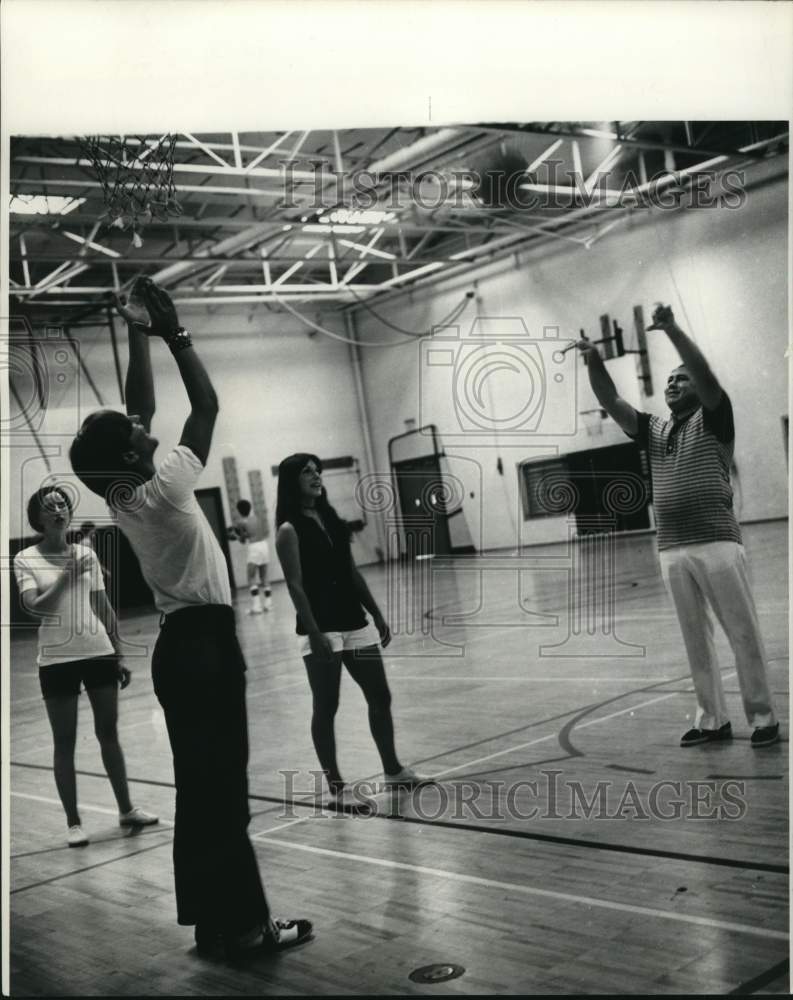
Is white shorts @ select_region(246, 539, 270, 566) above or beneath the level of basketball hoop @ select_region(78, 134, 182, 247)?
beneath

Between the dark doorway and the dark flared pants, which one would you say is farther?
the dark doorway

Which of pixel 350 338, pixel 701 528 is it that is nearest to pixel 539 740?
pixel 701 528

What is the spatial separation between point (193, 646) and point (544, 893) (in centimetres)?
136

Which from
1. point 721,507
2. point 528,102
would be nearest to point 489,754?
point 721,507

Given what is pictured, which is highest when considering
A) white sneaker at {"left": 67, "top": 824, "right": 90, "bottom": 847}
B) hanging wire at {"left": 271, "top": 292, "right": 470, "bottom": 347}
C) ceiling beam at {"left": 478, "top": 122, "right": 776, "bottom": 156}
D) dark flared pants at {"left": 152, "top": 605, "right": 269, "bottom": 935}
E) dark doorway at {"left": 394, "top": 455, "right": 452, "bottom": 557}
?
ceiling beam at {"left": 478, "top": 122, "right": 776, "bottom": 156}

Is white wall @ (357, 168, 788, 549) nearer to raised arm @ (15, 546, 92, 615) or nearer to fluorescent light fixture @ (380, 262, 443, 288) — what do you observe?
fluorescent light fixture @ (380, 262, 443, 288)

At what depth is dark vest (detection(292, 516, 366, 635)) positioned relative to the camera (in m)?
4.55

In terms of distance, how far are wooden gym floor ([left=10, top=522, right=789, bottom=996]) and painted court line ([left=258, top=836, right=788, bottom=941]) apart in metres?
0.01

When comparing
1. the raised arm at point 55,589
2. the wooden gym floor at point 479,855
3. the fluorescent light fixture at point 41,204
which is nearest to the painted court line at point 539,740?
the wooden gym floor at point 479,855

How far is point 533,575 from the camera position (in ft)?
46.8

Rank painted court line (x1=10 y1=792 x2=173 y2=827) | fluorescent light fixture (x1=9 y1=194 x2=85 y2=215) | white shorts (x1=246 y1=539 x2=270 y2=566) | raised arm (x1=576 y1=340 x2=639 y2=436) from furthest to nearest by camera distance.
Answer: white shorts (x1=246 y1=539 x2=270 y2=566)
painted court line (x1=10 y1=792 x2=173 y2=827)
fluorescent light fixture (x1=9 y1=194 x2=85 y2=215)
raised arm (x1=576 y1=340 x2=639 y2=436)

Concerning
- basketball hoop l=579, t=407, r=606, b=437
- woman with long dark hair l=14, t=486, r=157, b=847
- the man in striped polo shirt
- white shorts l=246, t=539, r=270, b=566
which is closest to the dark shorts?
woman with long dark hair l=14, t=486, r=157, b=847

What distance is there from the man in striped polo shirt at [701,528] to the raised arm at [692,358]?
0.36 ft

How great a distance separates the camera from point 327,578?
4613mm
